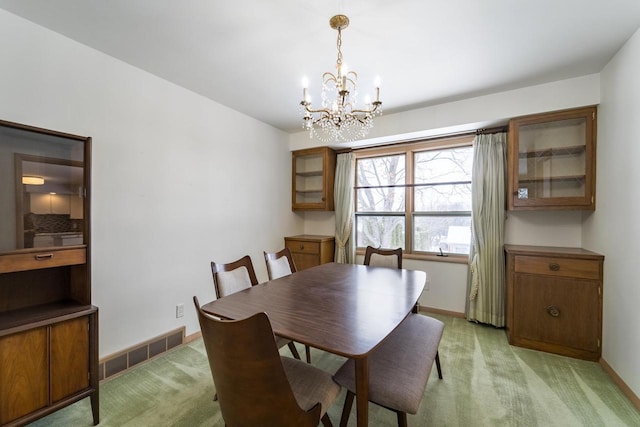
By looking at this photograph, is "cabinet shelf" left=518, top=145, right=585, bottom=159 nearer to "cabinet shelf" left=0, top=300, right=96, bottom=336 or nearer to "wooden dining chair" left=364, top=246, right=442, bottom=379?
"wooden dining chair" left=364, top=246, right=442, bottom=379

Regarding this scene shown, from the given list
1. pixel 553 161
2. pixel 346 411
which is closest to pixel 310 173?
pixel 553 161

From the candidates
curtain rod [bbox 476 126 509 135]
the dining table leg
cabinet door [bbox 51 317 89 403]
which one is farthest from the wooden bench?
curtain rod [bbox 476 126 509 135]

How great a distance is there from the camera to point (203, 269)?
9.65 ft

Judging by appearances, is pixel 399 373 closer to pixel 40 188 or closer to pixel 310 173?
pixel 40 188

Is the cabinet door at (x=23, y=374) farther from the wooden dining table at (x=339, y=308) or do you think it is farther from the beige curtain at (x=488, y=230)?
the beige curtain at (x=488, y=230)

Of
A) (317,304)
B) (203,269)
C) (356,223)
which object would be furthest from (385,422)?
(356,223)

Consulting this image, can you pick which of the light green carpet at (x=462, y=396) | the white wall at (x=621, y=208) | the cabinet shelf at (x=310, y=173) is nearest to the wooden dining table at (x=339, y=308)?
the light green carpet at (x=462, y=396)

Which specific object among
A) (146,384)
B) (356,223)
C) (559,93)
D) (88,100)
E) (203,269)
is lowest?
(146,384)

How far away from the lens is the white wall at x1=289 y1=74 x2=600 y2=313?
2557 millimetres

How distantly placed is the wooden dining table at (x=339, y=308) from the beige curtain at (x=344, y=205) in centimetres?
161

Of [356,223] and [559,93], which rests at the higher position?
[559,93]

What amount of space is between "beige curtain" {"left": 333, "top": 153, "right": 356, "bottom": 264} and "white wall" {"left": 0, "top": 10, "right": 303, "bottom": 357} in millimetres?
1405

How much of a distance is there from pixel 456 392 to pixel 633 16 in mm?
2781

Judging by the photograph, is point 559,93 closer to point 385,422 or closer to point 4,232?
point 385,422
